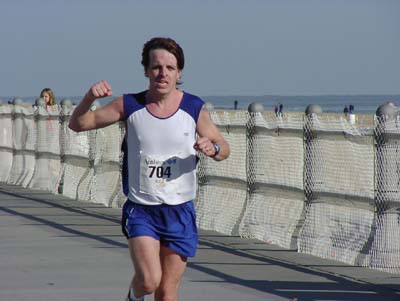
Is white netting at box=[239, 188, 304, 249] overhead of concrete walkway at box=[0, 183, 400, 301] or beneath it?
overhead

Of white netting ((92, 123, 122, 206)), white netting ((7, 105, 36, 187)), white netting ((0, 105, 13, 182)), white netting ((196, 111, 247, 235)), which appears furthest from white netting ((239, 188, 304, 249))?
white netting ((0, 105, 13, 182))

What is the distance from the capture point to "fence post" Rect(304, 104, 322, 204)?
42.5ft

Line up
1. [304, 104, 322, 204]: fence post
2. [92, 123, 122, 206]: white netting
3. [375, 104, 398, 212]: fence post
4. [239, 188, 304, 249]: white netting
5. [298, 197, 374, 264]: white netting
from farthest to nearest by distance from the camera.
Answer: [92, 123, 122, 206]: white netting → [239, 188, 304, 249]: white netting → [304, 104, 322, 204]: fence post → [298, 197, 374, 264]: white netting → [375, 104, 398, 212]: fence post

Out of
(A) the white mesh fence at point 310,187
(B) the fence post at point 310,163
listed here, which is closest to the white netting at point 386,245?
(A) the white mesh fence at point 310,187

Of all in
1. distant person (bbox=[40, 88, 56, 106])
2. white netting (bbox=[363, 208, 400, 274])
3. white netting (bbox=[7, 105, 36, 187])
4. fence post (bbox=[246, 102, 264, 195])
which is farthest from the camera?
distant person (bbox=[40, 88, 56, 106])

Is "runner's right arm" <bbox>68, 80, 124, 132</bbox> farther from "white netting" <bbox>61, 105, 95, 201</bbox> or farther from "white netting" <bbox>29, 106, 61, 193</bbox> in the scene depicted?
"white netting" <bbox>29, 106, 61, 193</bbox>

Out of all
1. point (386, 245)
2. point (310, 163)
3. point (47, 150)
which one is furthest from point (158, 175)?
point (47, 150)

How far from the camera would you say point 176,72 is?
7762 mm

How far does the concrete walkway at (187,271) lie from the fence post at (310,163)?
2.11 feet

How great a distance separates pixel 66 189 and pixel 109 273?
9221 mm

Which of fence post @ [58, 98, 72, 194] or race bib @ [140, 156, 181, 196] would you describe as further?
fence post @ [58, 98, 72, 194]

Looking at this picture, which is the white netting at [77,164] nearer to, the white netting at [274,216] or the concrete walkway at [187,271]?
the concrete walkway at [187,271]

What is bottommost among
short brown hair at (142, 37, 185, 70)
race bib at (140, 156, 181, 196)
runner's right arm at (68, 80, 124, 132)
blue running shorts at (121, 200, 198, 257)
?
blue running shorts at (121, 200, 198, 257)

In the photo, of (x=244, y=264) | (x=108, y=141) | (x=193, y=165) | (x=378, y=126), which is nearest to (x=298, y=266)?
(x=244, y=264)
